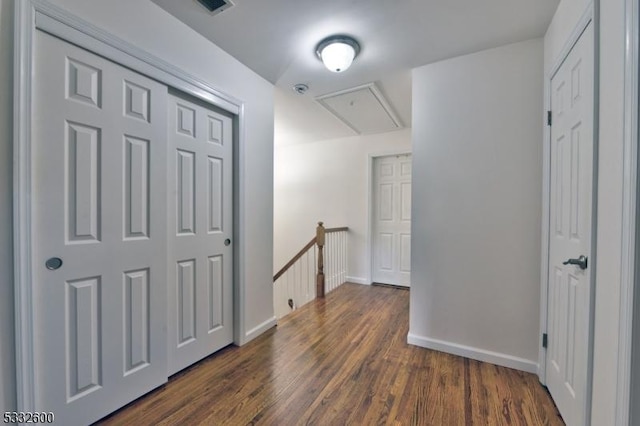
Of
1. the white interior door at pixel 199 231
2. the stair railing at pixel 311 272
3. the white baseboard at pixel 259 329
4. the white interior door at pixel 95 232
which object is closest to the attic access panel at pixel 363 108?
the white interior door at pixel 199 231

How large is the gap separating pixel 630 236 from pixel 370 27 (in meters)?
1.73

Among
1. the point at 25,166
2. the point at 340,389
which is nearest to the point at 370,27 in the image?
the point at 25,166

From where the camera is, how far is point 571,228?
1391 millimetres

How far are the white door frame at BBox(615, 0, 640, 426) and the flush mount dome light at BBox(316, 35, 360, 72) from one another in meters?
1.37

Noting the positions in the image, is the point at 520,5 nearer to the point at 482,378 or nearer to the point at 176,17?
the point at 176,17

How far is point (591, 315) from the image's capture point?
114 cm

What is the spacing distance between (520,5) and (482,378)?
2.32 m

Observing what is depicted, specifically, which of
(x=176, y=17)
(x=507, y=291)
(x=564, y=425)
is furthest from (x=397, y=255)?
(x=176, y=17)

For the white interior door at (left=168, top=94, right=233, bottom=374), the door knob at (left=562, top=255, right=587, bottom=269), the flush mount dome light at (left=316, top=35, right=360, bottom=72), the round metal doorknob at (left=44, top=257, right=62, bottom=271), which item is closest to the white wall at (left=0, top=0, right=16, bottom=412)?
the round metal doorknob at (left=44, top=257, right=62, bottom=271)

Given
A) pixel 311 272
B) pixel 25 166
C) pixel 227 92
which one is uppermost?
pixel 227 92

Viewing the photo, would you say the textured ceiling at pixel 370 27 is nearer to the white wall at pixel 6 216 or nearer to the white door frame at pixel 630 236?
the white wall at pixel 6 216

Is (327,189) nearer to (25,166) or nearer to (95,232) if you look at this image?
(95,232)

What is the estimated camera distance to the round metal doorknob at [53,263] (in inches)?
48.5

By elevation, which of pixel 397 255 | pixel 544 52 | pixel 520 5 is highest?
pixel 520 5
